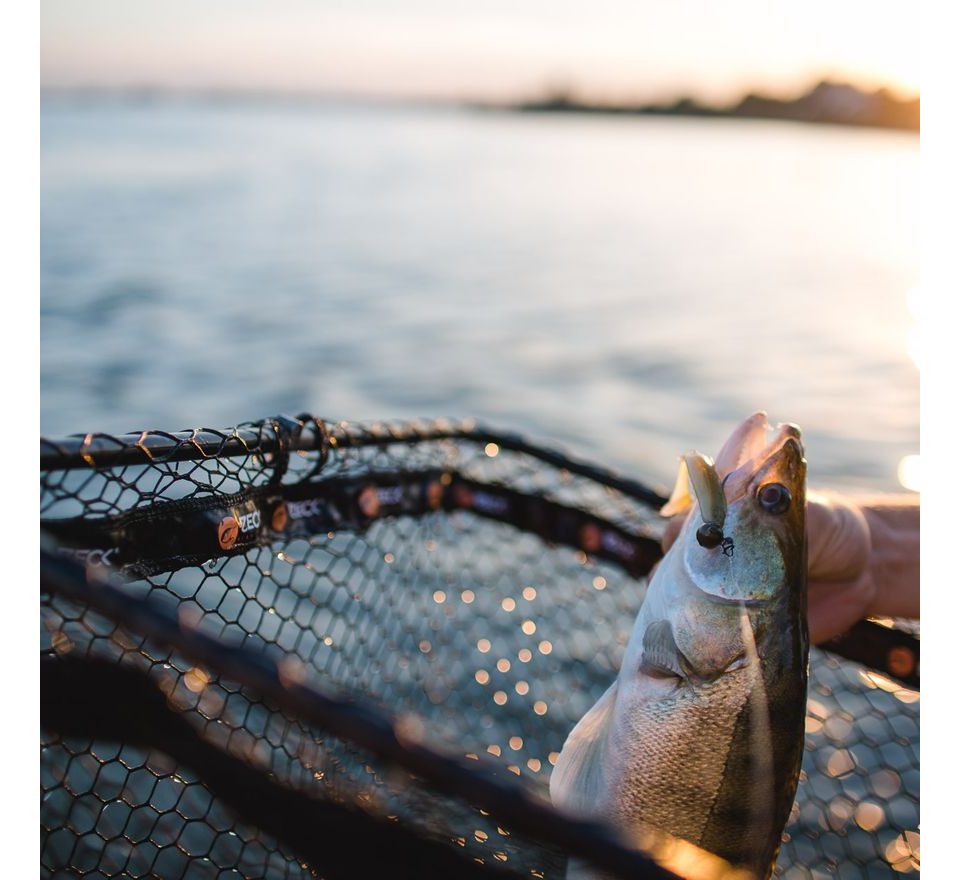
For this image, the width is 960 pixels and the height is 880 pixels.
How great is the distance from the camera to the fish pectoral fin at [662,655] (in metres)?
2.33

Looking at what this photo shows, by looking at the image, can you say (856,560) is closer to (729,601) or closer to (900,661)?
(900,661)

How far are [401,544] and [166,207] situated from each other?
1788cm

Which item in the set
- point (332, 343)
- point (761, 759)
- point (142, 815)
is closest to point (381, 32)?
point (332, 343)

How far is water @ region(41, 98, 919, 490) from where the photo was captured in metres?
9.19

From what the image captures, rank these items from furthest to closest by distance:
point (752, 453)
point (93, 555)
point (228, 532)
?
point (752, 453), point (228, 532), point (93, 555)

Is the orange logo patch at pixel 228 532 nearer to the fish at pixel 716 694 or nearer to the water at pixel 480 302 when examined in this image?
the fish at pixel 716 694

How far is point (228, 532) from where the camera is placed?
2.48 m

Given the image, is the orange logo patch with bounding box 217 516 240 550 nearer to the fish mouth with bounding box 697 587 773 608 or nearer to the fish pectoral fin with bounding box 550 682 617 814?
the fish pectoral fin with bounding box 550 682 617 814

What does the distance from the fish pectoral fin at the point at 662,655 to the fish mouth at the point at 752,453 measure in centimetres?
37

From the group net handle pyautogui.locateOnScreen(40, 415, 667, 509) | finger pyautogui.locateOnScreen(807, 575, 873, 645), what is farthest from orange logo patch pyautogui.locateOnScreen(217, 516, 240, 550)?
finger pyautogui.locateOnScreen(807, 575, 873, 645)

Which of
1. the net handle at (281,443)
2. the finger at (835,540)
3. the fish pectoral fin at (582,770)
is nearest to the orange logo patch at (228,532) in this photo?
the net handle at (281,443)

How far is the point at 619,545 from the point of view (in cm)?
343

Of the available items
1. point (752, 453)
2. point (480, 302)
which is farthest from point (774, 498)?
point (480, 302)

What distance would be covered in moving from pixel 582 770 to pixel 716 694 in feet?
1.19
